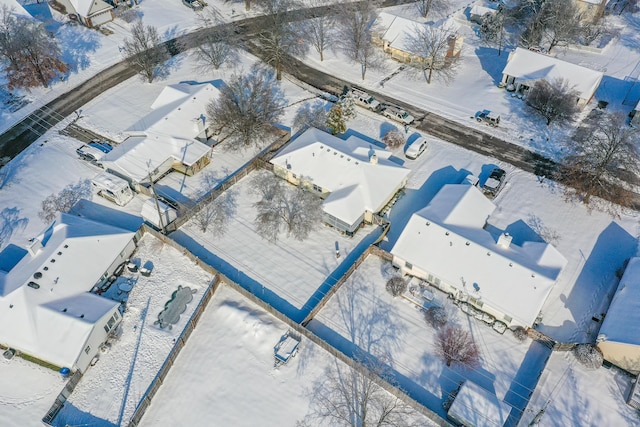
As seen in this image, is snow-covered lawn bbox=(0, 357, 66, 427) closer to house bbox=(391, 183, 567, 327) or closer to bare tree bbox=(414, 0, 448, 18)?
house bbox=(391, 183, 567, 327)

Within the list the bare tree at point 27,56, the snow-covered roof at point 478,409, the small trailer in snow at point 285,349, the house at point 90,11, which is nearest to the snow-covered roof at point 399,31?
the house at point 90,11

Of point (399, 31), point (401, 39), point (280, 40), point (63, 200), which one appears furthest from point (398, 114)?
point (63, 200)

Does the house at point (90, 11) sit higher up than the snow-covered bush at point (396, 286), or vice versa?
the house at point (90, 11)

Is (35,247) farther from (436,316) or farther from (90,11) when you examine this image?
(90,11)

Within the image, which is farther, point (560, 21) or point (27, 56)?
point (560, 21)

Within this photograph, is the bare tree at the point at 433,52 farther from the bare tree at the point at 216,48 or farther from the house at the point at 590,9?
the bare tree at the point at 216,48
